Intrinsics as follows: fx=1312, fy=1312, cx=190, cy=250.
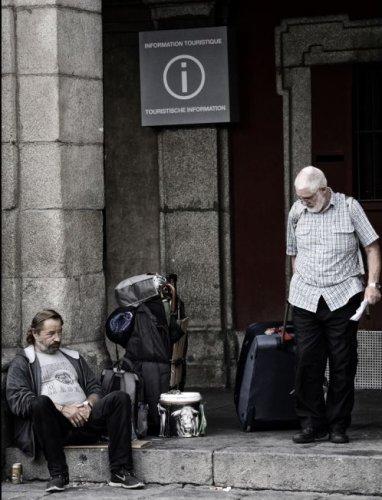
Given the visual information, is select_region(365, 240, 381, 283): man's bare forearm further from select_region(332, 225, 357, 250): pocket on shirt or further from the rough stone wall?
the rough stone wall

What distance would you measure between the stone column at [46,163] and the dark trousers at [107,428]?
2.58ft

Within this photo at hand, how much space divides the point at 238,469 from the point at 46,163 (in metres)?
2.48

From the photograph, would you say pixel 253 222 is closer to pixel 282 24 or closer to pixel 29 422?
pixel 282 24

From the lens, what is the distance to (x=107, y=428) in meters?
8.45

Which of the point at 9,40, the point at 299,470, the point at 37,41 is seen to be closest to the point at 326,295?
the point at 299,470

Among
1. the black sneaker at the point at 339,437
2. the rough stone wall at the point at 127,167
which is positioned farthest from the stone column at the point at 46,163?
the rough stone wall at the point at 127,167

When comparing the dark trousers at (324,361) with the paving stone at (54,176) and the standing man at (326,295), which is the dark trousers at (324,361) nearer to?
the standing man at (326,295)

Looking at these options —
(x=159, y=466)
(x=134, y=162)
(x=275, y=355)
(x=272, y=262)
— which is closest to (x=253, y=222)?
(x=272, y=262)

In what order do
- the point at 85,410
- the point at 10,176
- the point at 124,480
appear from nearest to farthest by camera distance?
the point at 124,480 → the point at 85,410 → the point at 10,176

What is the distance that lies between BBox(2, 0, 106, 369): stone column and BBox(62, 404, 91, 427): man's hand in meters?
0.71

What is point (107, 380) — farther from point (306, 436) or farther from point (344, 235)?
point (344, 235)

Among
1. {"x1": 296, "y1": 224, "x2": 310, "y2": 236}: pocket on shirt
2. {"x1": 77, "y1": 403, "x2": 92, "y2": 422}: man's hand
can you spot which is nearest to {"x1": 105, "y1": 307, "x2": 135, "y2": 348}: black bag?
{"x1": 77, "y1": 403, "x2": 92, "y2": 422}: man's hand

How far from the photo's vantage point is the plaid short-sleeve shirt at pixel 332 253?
8.31 meters

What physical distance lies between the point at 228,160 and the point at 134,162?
93 centimetres
